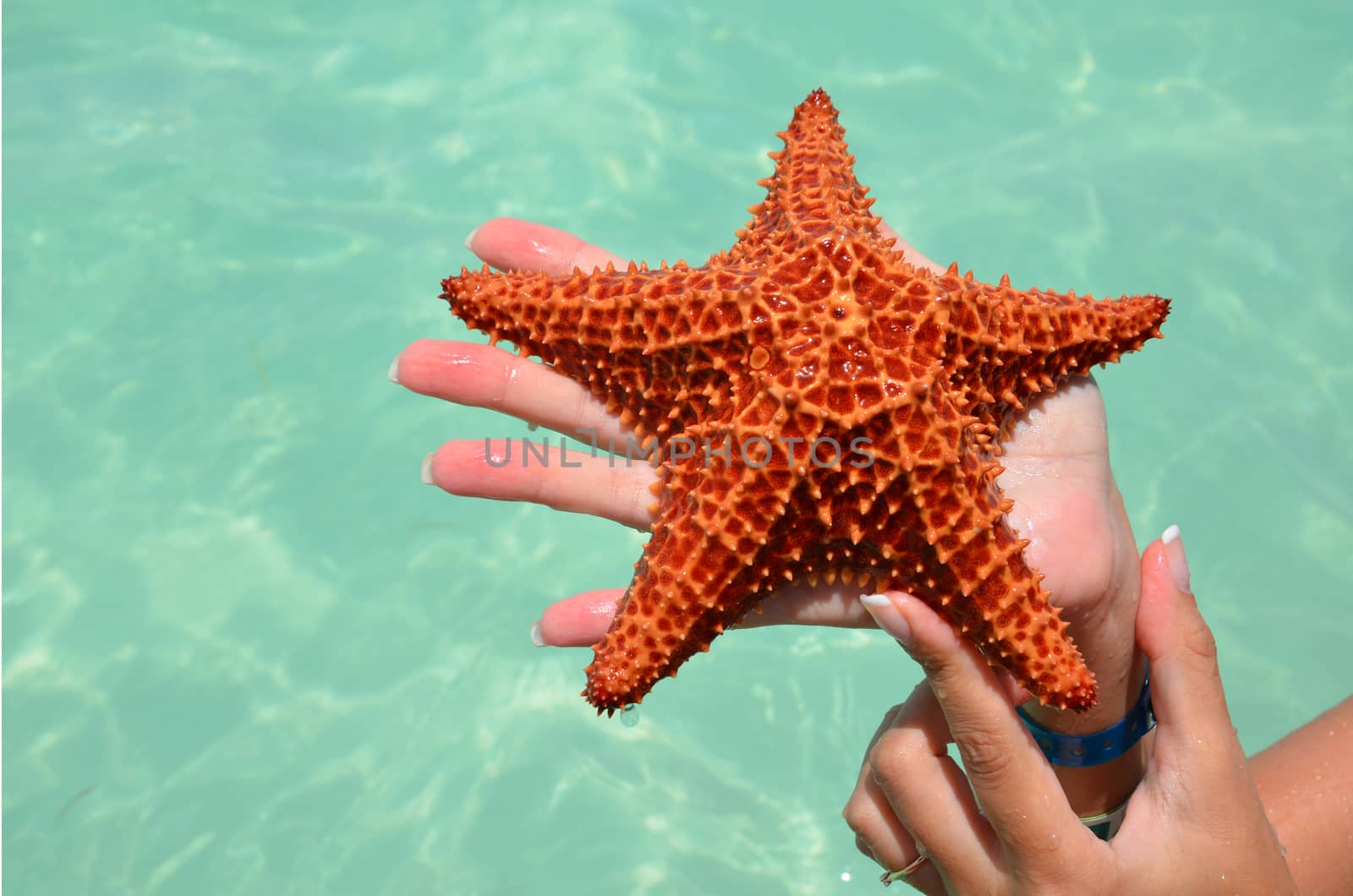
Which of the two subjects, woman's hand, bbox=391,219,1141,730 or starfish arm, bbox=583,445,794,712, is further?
woman's hand, bbox=391,219,1141,730

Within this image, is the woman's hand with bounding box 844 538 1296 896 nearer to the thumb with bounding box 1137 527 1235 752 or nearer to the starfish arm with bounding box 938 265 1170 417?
the thumb with bounding box 1137 527 1235 752

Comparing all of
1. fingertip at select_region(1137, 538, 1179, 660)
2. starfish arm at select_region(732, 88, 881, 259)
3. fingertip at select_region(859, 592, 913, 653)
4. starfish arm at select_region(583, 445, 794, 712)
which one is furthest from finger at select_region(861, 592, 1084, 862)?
starfish arm at select_region(732, 88, 881, 259)

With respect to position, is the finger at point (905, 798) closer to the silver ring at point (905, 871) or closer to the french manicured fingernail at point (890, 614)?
the silver ring at point (905, 871)

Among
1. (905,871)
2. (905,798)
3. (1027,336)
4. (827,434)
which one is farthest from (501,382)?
(905,871)

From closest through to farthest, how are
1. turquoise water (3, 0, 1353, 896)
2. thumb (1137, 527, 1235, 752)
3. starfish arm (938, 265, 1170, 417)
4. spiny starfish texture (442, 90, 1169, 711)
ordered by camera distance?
1. spiny starfish texture (442, 90, 1169, 711)
2. starfish arm (938, 265, 1170, 417)
3. thumb (1137, 527, 1235, 752)
4. turquoise water (3, 0, 1353, 896)

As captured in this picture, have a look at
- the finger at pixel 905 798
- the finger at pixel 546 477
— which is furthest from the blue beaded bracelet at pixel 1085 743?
the finger at pixel 546 477

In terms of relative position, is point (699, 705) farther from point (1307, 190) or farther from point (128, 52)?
point (128, 52)

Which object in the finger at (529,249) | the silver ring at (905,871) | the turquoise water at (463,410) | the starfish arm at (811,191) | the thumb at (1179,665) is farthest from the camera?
the turquoise water at (463,410)
